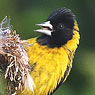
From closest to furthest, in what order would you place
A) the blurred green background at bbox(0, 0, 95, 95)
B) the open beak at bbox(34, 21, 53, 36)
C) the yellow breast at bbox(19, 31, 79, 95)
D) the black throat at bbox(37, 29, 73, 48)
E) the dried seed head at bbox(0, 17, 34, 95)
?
the dried seed head at bbox(0, 17, 34, 95)
the open beak at bbox(34, 21, 53, 36)
the yellow breast at bbox(19, 31, 79, 95)
the black throat at bbox(37, 29, 73, 48)
the blurred green background at bbox(0, 0, 95, 95)

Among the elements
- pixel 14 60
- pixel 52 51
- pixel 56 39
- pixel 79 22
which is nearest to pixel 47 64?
pixel 52 51

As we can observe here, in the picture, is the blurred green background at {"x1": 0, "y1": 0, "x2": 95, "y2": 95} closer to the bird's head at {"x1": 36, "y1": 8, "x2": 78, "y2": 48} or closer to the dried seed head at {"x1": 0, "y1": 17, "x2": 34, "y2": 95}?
the bird's head at {"x1": 36, "y1": 8, "x2": 78, "y2": 48}

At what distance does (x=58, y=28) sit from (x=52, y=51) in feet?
0.89

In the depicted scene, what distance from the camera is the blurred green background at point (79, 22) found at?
7594mm

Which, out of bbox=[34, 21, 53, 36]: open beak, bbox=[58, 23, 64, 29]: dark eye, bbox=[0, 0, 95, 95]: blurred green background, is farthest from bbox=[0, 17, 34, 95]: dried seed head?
bbox=[0, 0, 95, 95]: blurred green background

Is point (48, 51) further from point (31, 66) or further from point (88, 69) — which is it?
point (88, 69)

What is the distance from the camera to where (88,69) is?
7.52 m

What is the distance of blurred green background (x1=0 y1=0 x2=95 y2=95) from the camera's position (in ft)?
24.9

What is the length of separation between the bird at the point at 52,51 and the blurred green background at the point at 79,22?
195 centimetres

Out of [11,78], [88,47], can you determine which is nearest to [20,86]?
[11,78]

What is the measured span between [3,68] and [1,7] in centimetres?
383

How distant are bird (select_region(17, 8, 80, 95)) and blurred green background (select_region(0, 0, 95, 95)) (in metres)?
1.95

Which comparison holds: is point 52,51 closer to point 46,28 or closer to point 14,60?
point 46,28

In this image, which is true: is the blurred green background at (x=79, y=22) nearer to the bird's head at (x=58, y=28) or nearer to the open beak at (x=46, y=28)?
the bird's head at (x=58, y=28)
